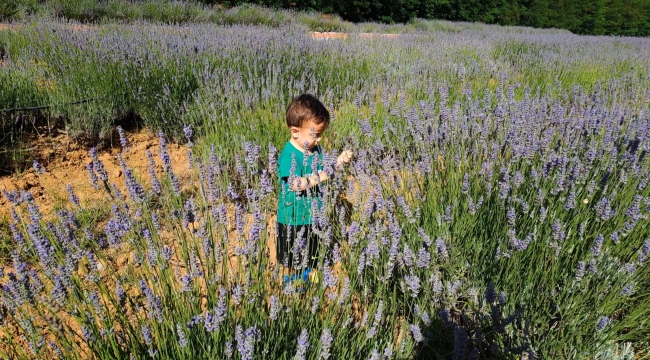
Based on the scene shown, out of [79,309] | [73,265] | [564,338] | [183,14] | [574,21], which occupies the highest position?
[574,21]

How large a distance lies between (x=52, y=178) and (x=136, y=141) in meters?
0.79

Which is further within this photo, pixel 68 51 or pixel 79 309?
pixel 68 51

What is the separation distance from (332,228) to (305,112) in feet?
2.18

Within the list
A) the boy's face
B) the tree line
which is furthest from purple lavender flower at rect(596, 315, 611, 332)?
the tree line

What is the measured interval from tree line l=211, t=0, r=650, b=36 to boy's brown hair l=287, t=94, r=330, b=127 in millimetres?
10890

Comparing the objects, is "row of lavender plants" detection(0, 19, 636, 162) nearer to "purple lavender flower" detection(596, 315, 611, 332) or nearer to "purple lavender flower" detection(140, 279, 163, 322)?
"purple lavender flower" detection(140, 279, 163, 322)

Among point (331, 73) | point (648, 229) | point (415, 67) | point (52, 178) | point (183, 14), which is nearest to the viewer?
point (648, 229)

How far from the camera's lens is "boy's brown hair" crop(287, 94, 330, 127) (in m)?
2.12

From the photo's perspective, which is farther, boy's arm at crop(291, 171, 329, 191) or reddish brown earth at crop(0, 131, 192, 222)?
reddish brown earth at crop(0, 131, 192, 222)

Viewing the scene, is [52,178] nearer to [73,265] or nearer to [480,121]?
[73,265]

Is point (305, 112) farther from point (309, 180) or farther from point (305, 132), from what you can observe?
point (309, 180)

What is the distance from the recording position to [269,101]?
354 centimetres

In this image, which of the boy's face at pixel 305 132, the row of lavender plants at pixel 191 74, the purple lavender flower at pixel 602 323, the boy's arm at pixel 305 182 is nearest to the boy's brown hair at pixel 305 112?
→ the boy's face at pixel 305 132

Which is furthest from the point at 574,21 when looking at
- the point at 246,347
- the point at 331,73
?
the point at 246,347
